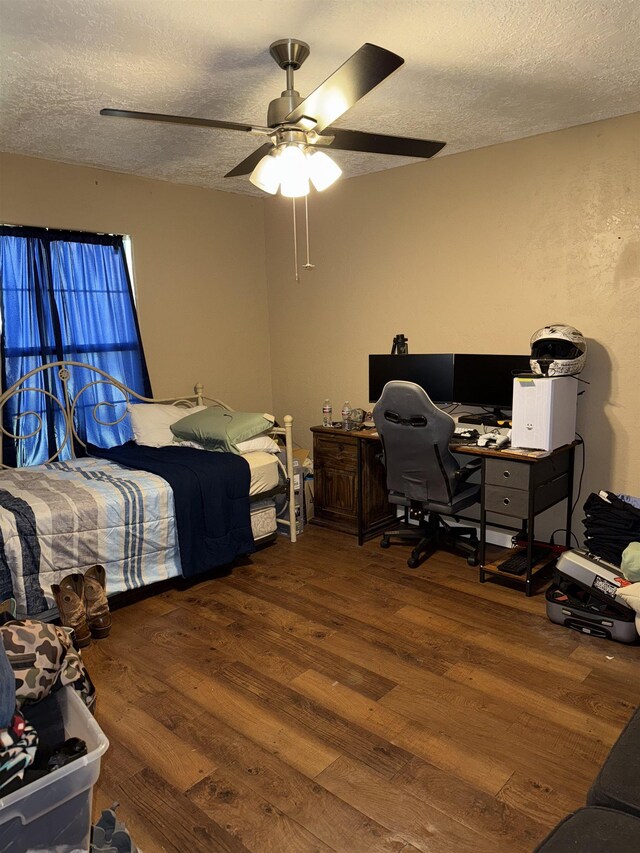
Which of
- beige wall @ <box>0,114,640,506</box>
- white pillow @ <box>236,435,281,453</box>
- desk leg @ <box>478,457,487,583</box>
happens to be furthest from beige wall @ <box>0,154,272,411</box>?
desk leg @ <box>478,457,487,583</box>

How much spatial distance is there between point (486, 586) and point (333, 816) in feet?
5.97

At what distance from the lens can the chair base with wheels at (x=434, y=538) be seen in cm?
374

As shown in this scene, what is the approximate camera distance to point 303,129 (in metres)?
2.28

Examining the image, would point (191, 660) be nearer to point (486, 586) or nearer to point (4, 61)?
point (486, 586)

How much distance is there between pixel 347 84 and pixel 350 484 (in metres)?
2.68

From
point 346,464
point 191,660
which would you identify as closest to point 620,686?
point 191,660

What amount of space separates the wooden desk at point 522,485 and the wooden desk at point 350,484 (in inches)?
31.2

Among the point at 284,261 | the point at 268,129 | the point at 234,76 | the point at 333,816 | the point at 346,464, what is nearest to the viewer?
the point at 333,816

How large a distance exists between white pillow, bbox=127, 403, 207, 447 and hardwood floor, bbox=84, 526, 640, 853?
112 centimetres

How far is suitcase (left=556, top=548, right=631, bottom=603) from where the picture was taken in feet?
9.13

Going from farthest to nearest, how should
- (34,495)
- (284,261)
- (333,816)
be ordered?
(284,261) < (34,495) < (333,816)

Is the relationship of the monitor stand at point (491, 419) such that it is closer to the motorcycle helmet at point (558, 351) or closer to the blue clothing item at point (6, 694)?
the motorcycle helmet at point (558, 351)

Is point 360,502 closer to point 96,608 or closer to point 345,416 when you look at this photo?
point 345,416

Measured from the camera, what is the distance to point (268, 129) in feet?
7.63
